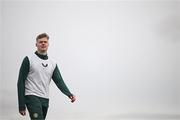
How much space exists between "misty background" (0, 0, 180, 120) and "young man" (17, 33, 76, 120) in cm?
122

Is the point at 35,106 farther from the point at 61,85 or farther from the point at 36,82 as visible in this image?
the point at 61,85

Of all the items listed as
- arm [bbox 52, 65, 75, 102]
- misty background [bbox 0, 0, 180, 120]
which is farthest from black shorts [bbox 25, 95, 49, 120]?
misty background [bbox 0, 0, 180, 120]

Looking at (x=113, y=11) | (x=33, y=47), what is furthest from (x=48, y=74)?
(x=113, y=11)

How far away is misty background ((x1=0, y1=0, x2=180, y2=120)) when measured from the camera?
4.37 meters

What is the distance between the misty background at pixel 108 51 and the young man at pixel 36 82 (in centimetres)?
122

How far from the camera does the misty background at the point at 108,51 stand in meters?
4.37

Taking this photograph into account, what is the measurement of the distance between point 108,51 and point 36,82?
164cm

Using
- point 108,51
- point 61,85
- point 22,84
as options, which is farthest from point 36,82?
point 108,51

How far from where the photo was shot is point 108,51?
4484 mm

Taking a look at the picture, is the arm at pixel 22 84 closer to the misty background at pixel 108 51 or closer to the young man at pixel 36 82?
the young man at pixel 36 82

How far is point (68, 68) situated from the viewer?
4.43m

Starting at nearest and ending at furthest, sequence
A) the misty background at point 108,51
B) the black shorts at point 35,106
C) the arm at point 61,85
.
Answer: the black shorts at point 35,106 → the arm at point 61,85 → the misty background at point 108,51

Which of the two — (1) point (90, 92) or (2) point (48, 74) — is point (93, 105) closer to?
(1) point (90, 92)

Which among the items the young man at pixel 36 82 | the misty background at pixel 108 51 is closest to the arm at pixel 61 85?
the young man at pixel 36 82
